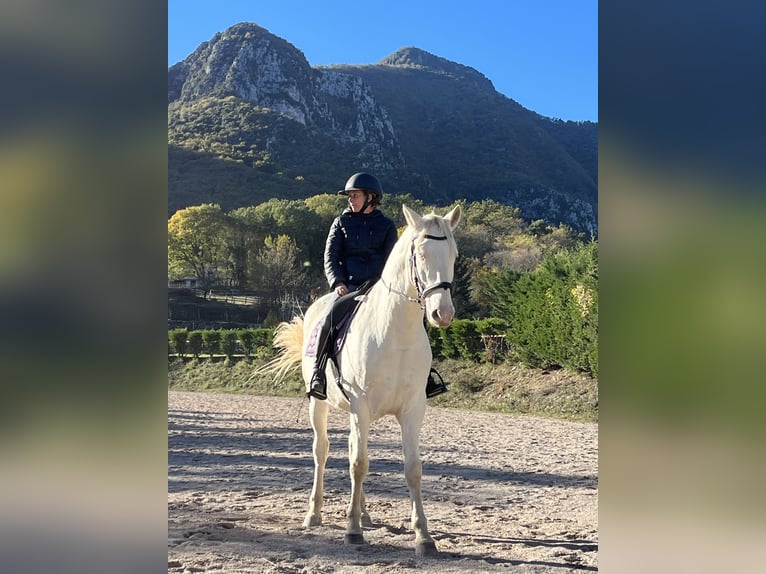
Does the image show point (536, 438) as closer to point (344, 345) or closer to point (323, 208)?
point (344, 345)

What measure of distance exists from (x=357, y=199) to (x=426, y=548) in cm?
278

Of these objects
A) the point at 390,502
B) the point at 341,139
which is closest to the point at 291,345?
the point at 390,502

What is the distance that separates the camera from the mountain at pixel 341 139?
66000 mm

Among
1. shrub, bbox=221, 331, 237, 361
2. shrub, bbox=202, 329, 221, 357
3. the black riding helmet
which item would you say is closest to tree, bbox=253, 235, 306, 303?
shrub, bbox=202, 329, 221, 357

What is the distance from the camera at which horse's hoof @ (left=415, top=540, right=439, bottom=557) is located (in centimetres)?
442

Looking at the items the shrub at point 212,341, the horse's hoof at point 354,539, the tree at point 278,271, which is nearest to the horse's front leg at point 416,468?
the horse's hoof at point 354,539

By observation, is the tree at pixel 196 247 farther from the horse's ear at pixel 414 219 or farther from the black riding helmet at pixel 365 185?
the horse's ear at pixel 414 219

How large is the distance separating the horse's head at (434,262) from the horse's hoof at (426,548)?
1685 millimetres

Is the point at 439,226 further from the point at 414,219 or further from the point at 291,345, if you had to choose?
the point at 291,345
